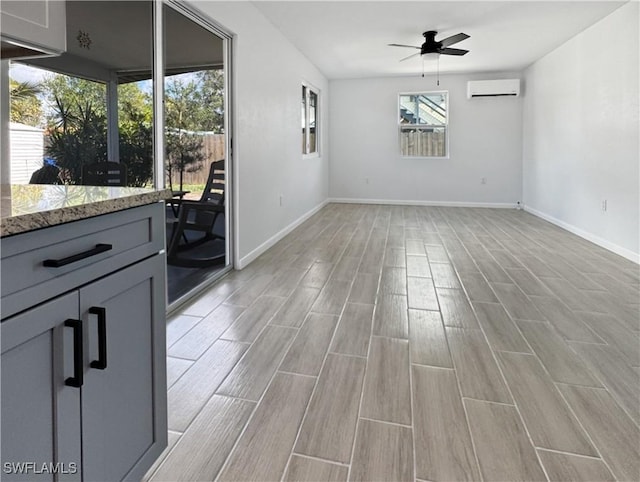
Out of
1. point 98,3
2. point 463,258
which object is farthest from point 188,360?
point 463,258

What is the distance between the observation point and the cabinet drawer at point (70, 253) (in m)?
0.75

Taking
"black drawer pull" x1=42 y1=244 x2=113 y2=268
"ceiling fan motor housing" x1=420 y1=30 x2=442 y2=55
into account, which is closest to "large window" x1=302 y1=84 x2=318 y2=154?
"ceiling fan motor housing" x1=420 y1=30 x2=442 y2=55

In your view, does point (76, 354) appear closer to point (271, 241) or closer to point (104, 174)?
point (104, 174)

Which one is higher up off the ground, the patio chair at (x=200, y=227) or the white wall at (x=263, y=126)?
the white wall at (x=263, y=126)

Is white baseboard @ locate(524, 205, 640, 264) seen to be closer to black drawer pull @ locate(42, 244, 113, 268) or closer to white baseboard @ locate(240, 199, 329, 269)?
white baseboard @ locate(240, 199, 329, 269)

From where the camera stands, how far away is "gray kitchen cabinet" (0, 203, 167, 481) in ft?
2.56

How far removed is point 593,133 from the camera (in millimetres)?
4730

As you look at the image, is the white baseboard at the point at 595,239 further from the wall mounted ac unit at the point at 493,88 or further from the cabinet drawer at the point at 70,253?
the cabinet drawer at the point at 70,253

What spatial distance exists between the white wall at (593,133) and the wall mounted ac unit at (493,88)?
55 centimetres

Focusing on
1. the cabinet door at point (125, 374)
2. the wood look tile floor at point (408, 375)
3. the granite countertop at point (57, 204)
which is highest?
the granite countertop at point (57, 204)

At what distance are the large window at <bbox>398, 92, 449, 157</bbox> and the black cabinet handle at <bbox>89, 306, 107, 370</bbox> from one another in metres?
7.59

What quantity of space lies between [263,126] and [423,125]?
179 inches

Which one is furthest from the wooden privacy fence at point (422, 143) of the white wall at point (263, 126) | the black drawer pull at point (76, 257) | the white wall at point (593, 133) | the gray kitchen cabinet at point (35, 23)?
the black drawer pull at point (76, 257)

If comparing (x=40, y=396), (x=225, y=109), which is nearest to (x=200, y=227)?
(x=225, y=109)
